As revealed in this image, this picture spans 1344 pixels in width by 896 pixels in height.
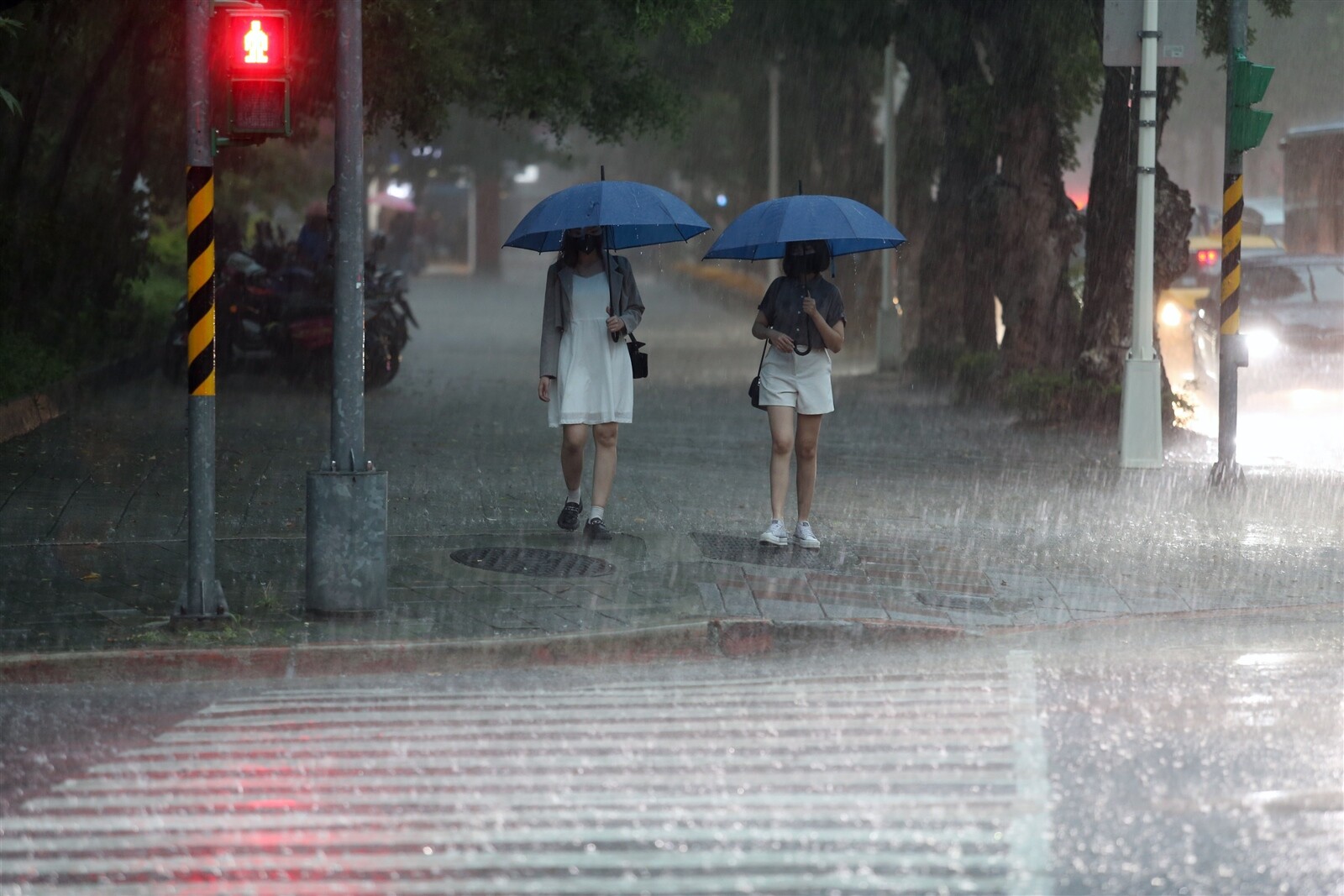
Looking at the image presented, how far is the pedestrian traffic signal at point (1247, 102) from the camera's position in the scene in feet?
43.4

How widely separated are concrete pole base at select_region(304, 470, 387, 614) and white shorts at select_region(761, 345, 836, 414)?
2.55 meters

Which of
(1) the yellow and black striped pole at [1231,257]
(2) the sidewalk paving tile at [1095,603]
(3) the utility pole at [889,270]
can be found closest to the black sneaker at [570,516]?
(2) the sidewalk paving tile at [1095,603]

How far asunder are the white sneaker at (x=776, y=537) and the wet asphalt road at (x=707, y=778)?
2.13 metres

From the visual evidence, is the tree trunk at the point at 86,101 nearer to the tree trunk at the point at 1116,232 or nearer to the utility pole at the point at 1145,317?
the tree trunk at the point at 1116,232

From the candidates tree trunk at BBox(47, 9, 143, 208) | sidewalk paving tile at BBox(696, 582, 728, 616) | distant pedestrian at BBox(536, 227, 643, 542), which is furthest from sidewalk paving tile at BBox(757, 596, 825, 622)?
tree trunk at BBox(47, 9, 143, 208)

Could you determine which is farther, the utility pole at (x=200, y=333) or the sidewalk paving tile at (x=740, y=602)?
the sidewalk paving tile at (x=740, y=602)

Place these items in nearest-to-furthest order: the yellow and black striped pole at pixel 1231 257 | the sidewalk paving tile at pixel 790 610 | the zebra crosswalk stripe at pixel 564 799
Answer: the zebra crosswalk stripe at pixel 564 799
the sidewalk paving tile at pixel 790 610
the yellow and black striped pole at pixel 1231 257

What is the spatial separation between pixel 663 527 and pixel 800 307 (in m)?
1.76

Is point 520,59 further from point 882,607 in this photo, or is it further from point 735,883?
point 735,883

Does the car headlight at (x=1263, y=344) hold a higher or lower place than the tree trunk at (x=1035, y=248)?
lower

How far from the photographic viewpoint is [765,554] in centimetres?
1016

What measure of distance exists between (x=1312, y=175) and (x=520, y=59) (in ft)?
40.1

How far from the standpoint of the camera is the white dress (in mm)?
10578

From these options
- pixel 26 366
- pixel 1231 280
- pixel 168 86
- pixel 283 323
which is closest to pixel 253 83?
pixel 1231 280
